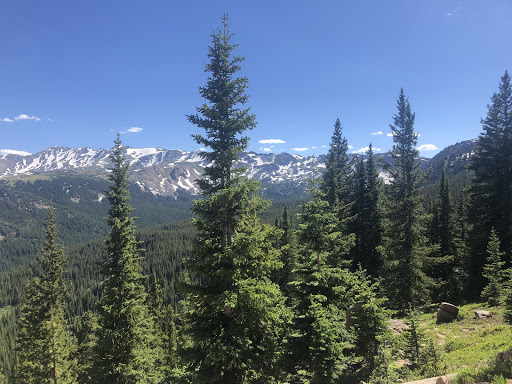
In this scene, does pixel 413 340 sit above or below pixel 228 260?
below

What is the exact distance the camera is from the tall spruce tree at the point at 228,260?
36.7 feet

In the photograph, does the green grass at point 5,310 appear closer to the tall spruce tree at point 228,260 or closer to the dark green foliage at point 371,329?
the tall spruce tree at point 228,260

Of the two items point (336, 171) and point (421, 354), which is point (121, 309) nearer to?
point (421, 354)

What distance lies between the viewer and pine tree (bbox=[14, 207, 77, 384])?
2269cm

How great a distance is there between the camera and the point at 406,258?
A: 900 inches

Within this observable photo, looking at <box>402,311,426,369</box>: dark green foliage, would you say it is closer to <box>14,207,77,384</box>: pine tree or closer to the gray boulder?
the gray boulder

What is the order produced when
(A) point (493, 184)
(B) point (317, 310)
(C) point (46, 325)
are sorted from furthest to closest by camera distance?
(A) point (493, 184), (C) point (46, 325), (B) point (317, 310)

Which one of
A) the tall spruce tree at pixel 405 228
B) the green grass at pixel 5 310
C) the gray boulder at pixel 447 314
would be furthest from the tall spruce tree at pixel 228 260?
the green grass at pixel 5 310

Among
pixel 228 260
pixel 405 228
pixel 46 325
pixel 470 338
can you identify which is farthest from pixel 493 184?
pixel 46 325

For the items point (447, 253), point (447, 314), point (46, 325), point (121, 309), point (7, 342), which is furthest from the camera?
point (7, 342)

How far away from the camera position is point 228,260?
1188 cm

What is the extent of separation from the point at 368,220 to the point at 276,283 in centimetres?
1940

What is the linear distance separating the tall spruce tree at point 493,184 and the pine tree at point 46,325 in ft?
126

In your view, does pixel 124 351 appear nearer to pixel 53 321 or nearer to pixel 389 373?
pixel 53 321
